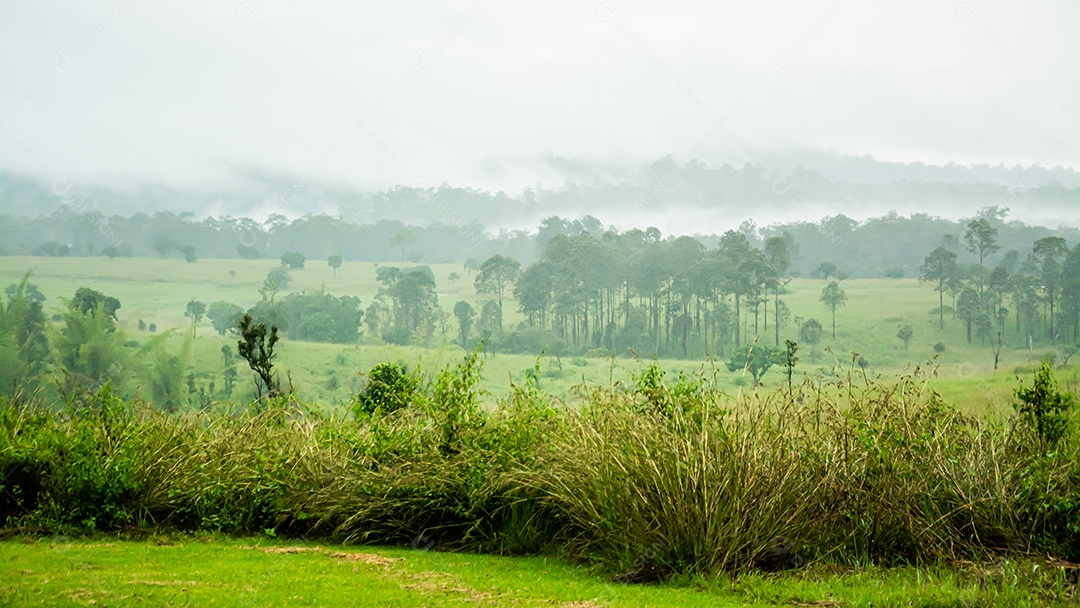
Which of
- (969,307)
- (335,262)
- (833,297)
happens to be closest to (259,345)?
(833,297)

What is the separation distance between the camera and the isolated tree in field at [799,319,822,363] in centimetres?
7310

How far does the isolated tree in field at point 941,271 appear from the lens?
77.4 m

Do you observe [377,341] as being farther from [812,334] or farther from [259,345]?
[259,345]

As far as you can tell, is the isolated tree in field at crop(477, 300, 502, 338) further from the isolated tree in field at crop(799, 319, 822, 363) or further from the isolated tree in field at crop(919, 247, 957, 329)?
the isolated tree in field at crop(919, 247, 957, 329)

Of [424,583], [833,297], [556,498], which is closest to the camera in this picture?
[424,583]

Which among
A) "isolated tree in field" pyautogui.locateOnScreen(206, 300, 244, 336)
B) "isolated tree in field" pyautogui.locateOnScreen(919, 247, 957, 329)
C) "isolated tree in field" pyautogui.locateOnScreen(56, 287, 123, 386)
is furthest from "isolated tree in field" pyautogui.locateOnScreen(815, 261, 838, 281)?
"isolated tree in field" pyautogui.locateOnScreen(56, 287, 123, 386)

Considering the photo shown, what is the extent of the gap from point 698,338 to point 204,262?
5834cm

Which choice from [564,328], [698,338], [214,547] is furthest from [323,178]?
[214,547]

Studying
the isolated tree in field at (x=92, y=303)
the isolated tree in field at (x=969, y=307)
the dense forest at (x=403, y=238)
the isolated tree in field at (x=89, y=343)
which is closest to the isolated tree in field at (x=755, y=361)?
the isolated tree in field at (x=969, y=307)

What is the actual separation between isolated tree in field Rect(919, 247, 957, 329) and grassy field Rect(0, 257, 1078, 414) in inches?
35.1

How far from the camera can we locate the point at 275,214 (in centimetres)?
11194

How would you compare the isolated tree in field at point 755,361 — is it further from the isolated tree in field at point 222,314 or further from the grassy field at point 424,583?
the isolated tree in field at point 222,314

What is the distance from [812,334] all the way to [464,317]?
30285mm

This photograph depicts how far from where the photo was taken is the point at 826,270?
8931cm
